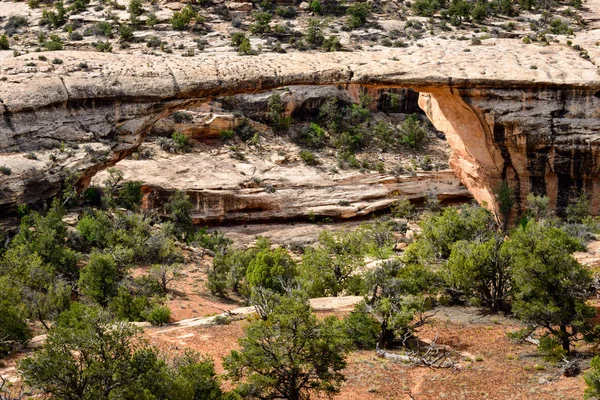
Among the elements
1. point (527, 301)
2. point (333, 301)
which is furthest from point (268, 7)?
point (527, 301)

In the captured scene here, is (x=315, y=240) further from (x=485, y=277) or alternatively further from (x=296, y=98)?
(x=485, y=277)

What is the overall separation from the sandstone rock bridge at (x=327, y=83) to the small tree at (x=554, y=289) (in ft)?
52.6

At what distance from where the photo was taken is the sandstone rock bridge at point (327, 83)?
97.6ft

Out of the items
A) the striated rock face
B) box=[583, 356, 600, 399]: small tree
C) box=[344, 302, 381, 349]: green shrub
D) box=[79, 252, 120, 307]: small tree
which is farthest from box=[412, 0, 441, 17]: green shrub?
box=[583, 356, 600, 399]: small tree

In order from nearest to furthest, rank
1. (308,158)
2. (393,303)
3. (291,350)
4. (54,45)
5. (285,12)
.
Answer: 1. (291,350)
2. (393,303)
3. (54,45)
4. (308,158)
5. (285,12)

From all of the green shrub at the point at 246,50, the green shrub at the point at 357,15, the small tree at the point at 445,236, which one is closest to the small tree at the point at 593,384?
the small tree at the point at 445,236

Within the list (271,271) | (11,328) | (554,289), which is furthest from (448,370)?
(11,328)

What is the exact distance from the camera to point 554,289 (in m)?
17.0

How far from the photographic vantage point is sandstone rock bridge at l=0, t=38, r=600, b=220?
29.8 metres

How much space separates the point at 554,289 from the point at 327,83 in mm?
17575

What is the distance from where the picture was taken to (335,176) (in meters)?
42.2

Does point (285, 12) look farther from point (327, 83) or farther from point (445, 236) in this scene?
point (445, 236)

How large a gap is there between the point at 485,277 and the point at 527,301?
3.16 m

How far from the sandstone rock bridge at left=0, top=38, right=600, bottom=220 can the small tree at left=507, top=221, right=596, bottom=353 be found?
52.6 feet
